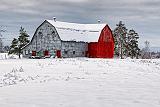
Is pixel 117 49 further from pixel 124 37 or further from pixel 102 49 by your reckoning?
pixel 102 49

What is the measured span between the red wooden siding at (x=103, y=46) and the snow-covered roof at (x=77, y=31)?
3.53ft

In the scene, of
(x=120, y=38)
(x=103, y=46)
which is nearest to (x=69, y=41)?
(x=103, y=46)

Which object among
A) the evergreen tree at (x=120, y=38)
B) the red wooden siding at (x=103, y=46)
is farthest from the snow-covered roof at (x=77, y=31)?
the evergreen tree at (x=120, y=38)

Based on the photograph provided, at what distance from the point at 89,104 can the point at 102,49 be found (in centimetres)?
5807

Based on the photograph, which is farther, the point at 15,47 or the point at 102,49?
the point at 15,47

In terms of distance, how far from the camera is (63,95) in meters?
10.4

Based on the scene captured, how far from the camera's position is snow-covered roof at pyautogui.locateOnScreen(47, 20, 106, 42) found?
6280 centimetres

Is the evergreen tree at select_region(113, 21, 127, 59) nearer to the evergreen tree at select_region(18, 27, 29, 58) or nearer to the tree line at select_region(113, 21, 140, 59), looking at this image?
the tree line at select_region(113, 21, 140, 59)

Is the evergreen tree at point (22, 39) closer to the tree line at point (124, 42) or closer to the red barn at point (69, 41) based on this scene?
the red barn at point (69, 41)

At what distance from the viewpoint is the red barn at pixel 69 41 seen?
→ 205ft

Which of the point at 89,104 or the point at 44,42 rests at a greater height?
the point at 44,42

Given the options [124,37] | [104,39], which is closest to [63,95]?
[104,39]

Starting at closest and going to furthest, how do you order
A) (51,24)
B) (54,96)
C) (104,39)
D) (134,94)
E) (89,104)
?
(89,104), (54,96), (134,94), (51,24), (104,39)

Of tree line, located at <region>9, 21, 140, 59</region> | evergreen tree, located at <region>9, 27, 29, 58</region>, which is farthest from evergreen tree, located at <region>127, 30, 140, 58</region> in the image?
evergreen tree, located at <region>9, 27, 29, 58</region>
